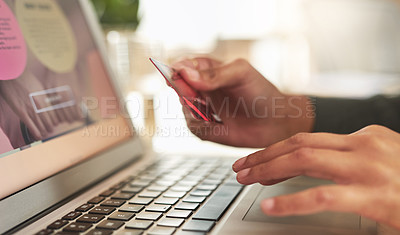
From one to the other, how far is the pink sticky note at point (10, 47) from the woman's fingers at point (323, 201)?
356 millimetres

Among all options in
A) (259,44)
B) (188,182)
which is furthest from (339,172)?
(259,44)

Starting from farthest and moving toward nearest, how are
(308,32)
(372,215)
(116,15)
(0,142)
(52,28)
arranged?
(308,32)
(116,15)
(52,28)
(0,142)
(372,215)

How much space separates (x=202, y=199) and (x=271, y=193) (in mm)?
113

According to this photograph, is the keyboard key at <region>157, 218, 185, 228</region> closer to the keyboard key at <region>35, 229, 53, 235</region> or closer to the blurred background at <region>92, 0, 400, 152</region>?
the keyboard key at <region>35, 229, 53, 235</region>

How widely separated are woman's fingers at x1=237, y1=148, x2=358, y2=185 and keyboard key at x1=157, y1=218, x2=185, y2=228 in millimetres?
86

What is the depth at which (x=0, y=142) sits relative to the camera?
0.42 m

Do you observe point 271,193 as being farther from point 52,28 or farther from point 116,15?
point 116,15

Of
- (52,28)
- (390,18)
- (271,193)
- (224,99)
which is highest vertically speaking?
(390,18)

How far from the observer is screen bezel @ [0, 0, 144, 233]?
0.40 m

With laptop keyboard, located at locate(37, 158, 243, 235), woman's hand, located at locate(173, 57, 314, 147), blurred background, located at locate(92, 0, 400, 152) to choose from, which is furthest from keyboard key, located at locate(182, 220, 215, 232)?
blurred background, located at locate(92, 0, 400, 152)

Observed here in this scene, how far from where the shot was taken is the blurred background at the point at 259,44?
0.91 meters

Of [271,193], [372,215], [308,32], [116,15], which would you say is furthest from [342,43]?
[372,215]

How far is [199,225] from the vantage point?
1.27 ft

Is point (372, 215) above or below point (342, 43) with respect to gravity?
below
